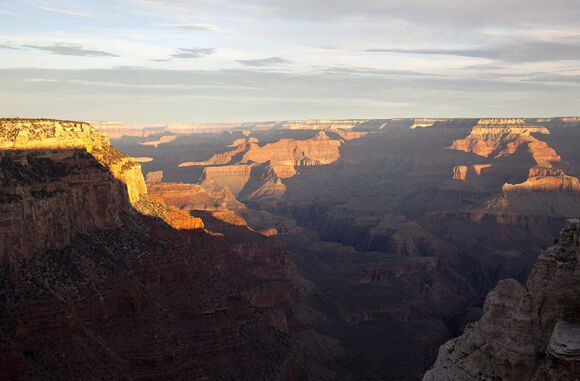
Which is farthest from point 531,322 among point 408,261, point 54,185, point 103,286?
point 408,261

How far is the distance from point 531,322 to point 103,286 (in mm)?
34878

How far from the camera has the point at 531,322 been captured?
22.7 metres

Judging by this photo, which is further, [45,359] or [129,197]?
[129,197]

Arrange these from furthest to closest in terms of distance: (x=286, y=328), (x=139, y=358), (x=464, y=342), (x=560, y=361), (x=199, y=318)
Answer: (x=286, y=328) → (x=199, y=318) → (x=139, y=358) → (x=464, y=342) → (x=560, y=361)

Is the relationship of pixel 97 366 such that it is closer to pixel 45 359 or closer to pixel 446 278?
pixel 45 359

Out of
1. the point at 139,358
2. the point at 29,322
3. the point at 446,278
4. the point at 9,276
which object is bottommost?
the point at 446,278

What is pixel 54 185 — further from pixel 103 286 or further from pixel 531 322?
pixel 531 322

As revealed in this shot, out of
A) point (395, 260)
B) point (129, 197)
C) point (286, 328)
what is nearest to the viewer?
point (129, 197)

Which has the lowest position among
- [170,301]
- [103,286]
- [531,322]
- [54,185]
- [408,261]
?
[408,261]

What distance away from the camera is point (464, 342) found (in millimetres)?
25438

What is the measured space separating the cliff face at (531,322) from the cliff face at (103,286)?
1105 inches

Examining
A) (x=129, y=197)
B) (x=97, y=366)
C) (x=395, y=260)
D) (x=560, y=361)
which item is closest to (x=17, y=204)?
(x=97, y=366)

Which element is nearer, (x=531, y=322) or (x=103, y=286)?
(x=531, y=322)

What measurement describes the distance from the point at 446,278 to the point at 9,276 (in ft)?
344
